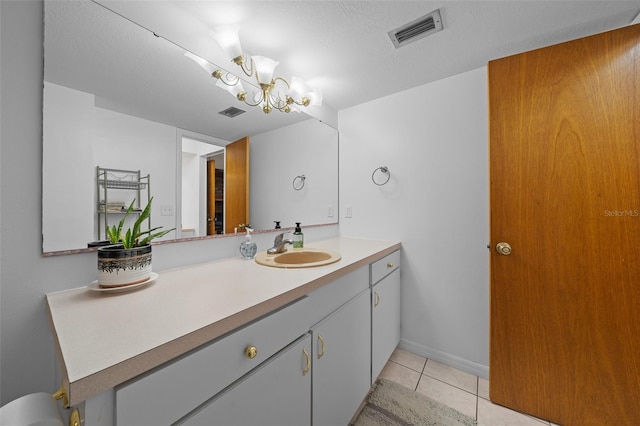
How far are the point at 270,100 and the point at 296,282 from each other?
1.27 metres

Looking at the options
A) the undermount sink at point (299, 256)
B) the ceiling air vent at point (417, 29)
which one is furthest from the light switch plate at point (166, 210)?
the ceiling air vent at point (417, 29)

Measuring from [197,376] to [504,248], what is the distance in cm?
156

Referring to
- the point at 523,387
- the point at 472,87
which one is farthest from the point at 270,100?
the point at 523,387

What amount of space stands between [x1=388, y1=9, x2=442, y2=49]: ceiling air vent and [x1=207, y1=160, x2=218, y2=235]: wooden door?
4.01 feet

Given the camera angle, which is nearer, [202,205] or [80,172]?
[80,172]

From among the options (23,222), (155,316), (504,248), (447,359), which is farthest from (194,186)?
(447,359)

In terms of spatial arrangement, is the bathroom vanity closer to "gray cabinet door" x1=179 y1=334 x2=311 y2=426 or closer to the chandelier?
"gray cabinet door" x1=179 y1=334 x2=311 y2=426

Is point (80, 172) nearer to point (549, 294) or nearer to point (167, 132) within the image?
point (167, 132)

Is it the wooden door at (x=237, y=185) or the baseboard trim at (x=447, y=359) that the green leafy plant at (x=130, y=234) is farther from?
the baseboard trim at (x=447, y=359)

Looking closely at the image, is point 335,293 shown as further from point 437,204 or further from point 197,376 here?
point 437,204

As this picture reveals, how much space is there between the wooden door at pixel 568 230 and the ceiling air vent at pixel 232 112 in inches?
58.8

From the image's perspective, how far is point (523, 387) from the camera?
52.5 inches

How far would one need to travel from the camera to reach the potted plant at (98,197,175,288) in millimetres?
788

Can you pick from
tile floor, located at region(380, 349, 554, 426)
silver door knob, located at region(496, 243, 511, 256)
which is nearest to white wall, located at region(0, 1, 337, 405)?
tile floor, located at region(380, 349, 554, 426)
